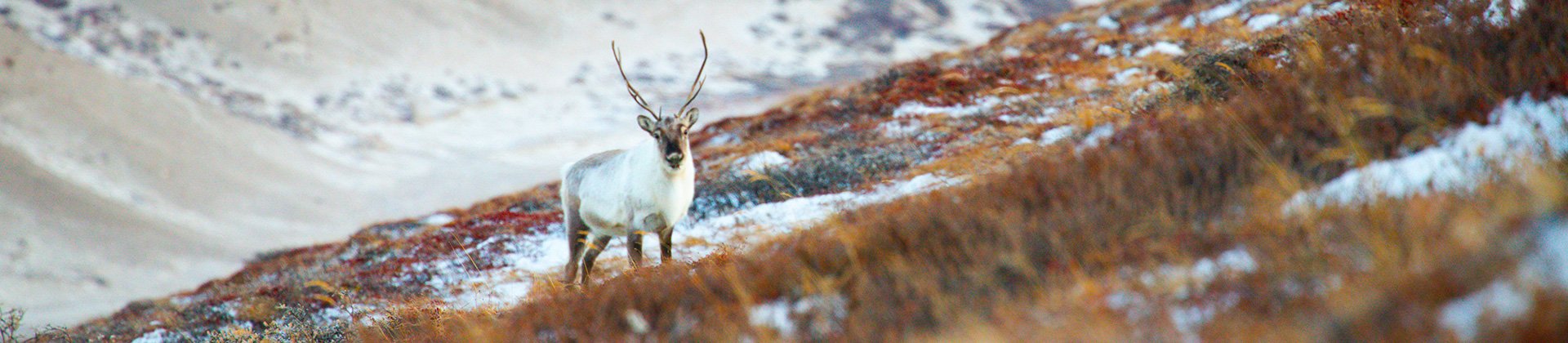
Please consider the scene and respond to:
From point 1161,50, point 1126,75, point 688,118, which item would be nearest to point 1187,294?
point 688,118

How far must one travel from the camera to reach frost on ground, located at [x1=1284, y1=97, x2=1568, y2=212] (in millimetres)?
3168

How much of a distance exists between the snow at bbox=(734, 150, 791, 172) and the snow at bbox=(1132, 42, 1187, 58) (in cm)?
635

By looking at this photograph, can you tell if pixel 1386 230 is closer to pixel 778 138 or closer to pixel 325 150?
pixel 778 138

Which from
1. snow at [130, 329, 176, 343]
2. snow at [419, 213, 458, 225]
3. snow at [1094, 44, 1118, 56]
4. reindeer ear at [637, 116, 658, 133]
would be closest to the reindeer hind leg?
reindeer ear at [637, 116, 658, 133]

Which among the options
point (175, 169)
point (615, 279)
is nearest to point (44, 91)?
point (175, 169)

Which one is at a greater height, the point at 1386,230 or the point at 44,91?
the point at 44,91


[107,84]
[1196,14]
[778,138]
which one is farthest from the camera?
[107,84]

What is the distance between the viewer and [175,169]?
2473 centimetres

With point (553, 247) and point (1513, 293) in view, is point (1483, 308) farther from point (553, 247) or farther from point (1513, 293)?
point (553, 247)

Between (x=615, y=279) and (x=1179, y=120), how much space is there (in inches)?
128

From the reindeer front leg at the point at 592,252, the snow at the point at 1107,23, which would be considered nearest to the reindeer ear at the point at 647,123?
the reindeer front leg at the point at 592,252

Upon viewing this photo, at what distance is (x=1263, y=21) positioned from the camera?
12102 mm

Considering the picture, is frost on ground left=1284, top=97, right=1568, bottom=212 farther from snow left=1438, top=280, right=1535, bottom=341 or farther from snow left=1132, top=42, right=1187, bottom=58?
snow left=1132, top=42, right=1187, bottom=58

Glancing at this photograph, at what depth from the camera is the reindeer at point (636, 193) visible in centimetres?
617
